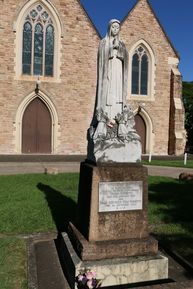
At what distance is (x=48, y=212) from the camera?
7934 millimetres

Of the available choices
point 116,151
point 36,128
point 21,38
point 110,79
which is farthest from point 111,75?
point 21,38

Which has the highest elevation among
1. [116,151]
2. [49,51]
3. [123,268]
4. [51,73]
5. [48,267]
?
[49,51]

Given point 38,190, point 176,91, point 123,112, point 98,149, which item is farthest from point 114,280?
point 176,91

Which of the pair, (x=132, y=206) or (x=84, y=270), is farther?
(x=132, y=206)

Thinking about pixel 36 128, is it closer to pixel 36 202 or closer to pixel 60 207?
pixel 36 202

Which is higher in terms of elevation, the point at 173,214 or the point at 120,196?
A: the point at 120,196

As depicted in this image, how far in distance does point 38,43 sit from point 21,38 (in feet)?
3.60

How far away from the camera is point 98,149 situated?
4930mm

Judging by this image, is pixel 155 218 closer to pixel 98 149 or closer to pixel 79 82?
pixel 98 149

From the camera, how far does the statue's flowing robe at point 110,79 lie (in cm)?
521

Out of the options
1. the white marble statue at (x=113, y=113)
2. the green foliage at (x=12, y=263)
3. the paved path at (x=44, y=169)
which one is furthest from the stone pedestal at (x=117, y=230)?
the paved path at (x=44, y=169)

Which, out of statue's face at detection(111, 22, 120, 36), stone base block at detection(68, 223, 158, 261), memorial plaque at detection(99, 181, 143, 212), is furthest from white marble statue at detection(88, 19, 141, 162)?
stone base block at detection(68, 223, 158, 261)

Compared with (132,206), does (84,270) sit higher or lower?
lower

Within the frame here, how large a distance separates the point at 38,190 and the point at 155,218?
12.7 feet
